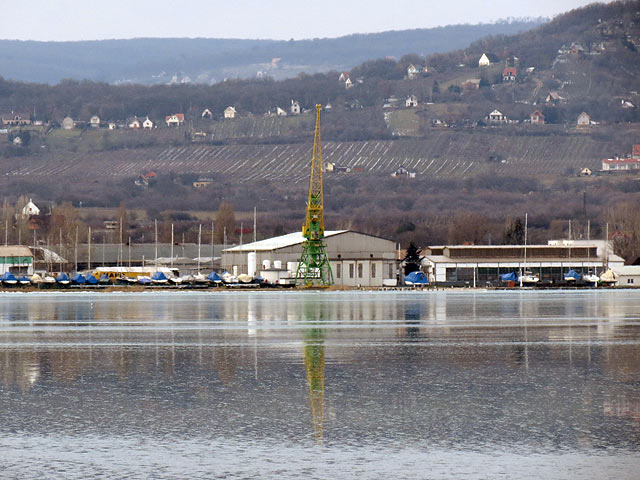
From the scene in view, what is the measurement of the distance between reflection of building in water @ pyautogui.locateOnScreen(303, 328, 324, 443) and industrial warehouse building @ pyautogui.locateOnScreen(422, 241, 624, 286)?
73083 millimetres

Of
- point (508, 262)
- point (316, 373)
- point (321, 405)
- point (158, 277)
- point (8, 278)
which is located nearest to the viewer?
point (321, 405)

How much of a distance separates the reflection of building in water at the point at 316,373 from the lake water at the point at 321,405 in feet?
0.14

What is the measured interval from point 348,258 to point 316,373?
7992 centimetres

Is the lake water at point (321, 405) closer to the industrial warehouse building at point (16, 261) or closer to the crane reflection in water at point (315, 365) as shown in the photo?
the crane reflection in water at point (315, 365)

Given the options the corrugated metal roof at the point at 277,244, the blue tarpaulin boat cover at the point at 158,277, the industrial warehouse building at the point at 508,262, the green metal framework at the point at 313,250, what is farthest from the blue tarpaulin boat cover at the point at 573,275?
the blue tarpaulin boat cover at the point at 158,277

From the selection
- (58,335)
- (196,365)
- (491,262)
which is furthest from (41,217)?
(196,365)

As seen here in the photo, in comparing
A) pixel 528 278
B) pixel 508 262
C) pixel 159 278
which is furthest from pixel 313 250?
pixel 508 262

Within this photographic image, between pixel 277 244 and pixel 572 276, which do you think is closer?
pixel 572 276

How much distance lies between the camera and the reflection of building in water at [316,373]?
56.5ft

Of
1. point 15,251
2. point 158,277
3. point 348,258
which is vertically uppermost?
point 15,251

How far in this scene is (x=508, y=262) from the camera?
354ft

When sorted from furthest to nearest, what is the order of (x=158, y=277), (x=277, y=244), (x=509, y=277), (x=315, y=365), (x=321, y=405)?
(x=277, y=244) → (x=509, y=277) → (x=158, y=277) → (x=315, y=365) → (x=321, y=405)

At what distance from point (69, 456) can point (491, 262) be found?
95604mm

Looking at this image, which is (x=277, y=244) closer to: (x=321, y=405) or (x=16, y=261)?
(x=16, y=261)
